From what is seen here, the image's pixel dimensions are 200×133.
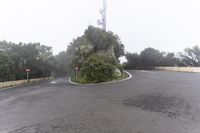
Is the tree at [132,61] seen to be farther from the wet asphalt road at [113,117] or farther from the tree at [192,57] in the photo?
the wet asphalt road at [113,117]

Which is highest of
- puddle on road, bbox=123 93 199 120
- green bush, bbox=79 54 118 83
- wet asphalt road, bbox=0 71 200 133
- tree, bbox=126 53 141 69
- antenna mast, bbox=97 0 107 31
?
antenna mast, bbox=97 0 107 31

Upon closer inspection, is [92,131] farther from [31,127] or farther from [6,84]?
[6,84]

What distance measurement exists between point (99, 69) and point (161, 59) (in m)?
27.5

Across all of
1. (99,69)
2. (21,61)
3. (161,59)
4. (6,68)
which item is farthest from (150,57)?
(6,68)

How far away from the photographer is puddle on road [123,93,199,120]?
→ 9.66 m

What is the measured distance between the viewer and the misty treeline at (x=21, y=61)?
33938 mm

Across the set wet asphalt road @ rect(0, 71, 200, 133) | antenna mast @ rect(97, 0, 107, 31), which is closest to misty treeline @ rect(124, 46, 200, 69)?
antenna mast @ rect(97, 0, 107, 31)

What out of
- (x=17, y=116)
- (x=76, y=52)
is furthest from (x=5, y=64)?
(x=17, y=116)

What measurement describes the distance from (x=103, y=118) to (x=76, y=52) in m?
25.1

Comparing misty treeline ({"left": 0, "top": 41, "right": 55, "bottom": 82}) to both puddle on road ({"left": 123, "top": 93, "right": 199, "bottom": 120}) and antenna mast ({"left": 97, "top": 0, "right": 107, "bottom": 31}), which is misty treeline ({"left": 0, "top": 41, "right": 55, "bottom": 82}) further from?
puddle on road ({"left": 123, "top": 93, "right": 199, "bottom": 120})

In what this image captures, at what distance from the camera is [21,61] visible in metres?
41.2

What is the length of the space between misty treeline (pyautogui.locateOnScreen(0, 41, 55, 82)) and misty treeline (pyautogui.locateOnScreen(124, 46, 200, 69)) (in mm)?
18132

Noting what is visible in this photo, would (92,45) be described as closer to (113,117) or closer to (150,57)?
(150,57)

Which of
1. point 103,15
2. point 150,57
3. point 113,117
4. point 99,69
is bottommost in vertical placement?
point 113,117
